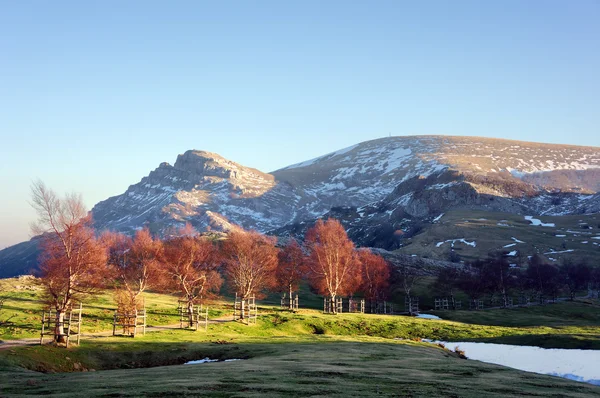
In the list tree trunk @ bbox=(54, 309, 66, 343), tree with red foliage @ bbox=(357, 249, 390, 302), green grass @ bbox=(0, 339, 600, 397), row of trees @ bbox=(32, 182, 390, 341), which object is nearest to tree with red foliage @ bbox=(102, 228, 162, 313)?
row of trees @ bbox=(32, 182, 390, 341)

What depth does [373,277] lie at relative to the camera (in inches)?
5133

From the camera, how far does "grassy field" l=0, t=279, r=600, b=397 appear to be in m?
28.2

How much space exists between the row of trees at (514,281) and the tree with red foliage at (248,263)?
6593 cm

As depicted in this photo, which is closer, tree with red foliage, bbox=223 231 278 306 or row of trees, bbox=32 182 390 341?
row of trees, bbox=32 182 390 341

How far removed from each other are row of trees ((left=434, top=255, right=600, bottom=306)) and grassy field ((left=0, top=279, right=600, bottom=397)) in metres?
66.4

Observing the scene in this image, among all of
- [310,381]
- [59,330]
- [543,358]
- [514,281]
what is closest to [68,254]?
[59,330]

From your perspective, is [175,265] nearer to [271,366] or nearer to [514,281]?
[271,366]

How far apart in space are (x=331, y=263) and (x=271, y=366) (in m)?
69.1

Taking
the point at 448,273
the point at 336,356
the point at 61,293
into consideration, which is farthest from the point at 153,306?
the point at 448,273

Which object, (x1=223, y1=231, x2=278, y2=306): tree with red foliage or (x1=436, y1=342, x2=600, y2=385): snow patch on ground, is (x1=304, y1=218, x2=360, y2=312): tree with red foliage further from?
(x1=436, y1=342, x2=600, y2=385): snow patch on ground

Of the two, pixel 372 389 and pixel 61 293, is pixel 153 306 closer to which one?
pixel 61 293

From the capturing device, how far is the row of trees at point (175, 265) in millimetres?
51188

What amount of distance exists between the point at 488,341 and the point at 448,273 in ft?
290

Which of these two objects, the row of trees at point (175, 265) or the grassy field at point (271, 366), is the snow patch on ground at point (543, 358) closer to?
the grassy field at point (271, 366)
